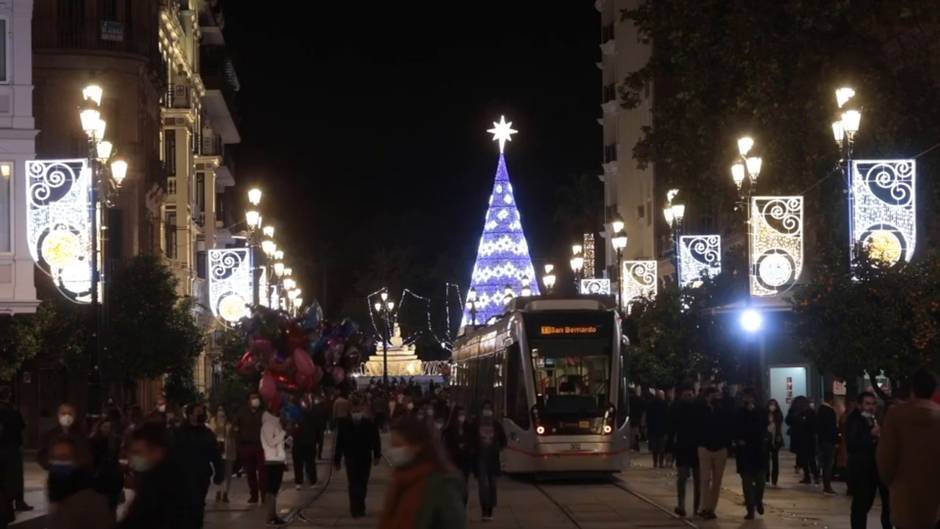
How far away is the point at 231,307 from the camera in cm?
5362

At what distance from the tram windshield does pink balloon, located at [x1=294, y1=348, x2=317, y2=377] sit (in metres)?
6.21

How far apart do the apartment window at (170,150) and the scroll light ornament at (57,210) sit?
3102 centimetres

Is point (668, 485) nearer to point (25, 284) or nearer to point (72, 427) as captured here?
point (25, 284)

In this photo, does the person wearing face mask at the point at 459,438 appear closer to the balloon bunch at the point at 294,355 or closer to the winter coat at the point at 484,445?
the winter coat at the point at 484,445

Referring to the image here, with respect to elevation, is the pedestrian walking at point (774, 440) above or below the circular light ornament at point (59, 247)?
below

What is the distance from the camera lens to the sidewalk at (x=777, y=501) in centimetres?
2586

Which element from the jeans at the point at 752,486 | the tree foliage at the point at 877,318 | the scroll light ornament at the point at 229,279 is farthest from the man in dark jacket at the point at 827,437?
the scroll light ornament at the point at 229,279

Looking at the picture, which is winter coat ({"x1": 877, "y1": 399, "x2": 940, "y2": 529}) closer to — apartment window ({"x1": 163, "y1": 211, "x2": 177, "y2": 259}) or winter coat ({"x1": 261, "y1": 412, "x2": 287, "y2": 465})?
winter coat ({"x1": 261, "y1": 412, "x2": 287, "y2": 465})

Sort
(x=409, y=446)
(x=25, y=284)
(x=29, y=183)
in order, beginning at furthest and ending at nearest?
(x=25, y=284) → (x=29, y=183) → (x=409, y=446)

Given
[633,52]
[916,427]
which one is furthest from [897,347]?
[633,52]

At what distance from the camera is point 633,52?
276 feet

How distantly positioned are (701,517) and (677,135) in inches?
609

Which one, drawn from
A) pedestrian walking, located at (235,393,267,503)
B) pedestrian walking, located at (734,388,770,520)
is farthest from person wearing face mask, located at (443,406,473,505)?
pedestrian walking, located at (734,388,770,520)

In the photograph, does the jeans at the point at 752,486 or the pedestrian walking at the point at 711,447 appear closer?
the pedestrian walking at the point at 711,447
